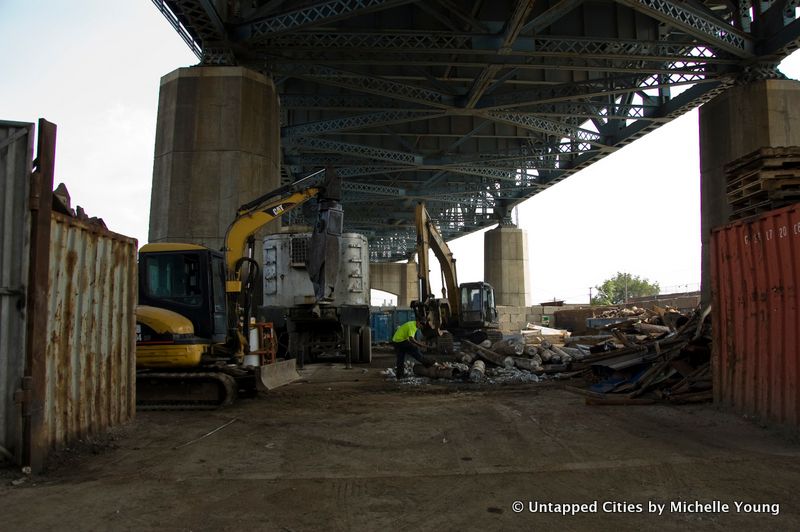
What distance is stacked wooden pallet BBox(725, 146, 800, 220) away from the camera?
729cm

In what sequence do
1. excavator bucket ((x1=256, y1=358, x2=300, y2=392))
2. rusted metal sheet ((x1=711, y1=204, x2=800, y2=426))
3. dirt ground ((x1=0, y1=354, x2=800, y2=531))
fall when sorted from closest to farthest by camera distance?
1. dirt ground ((x1=0, y1=354, x2=800, y2=531))
2. rusted metal sheet ((x1=711, y1=204, x2=800, y2=426))
3. excavator bucket ((x1=256, y1=358, x2=300, y2=392))

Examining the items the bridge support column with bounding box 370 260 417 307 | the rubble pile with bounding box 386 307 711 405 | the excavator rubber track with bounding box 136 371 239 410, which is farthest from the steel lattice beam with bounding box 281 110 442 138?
the bridge support column with bounding box 370 260 417 307

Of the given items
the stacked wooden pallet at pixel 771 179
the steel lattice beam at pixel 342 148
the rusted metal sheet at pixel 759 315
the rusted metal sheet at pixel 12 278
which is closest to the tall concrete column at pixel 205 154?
the steel lattice beam at pixel 342 148

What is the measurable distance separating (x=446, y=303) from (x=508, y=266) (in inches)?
748

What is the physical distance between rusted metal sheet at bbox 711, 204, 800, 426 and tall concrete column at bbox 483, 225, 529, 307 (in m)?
30.1

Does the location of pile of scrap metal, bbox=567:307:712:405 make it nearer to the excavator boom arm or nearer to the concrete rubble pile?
the concrete rubble pile

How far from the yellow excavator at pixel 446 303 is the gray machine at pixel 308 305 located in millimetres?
1933

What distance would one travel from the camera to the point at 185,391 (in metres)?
9.19

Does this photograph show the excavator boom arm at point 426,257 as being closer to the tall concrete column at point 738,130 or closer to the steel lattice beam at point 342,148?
the steel lattice beam at point 342,148

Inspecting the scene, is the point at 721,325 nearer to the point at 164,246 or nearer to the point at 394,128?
the point at 164,246

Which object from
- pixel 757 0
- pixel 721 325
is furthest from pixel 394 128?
pixel 721 325

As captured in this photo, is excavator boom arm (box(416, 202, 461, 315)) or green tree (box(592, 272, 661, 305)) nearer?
excavator boom arm (box(416, 202, 461, 315))

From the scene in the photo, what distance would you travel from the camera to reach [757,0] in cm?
1762

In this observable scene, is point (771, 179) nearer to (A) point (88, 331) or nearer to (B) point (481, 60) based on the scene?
(A) point (88, 331)
